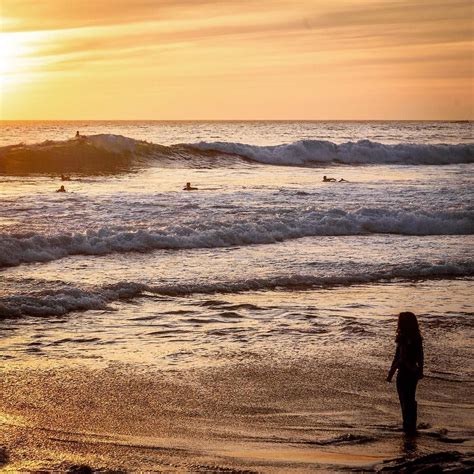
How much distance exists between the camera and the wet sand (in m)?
6.81

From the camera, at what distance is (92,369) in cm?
972

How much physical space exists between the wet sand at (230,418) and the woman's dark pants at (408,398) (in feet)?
0.49

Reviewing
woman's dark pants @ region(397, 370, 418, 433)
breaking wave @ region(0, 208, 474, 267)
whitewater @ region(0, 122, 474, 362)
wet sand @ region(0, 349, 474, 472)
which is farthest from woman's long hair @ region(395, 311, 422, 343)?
breaking wave @ region(0, 208, 474, 267)

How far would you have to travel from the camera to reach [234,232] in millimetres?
21203

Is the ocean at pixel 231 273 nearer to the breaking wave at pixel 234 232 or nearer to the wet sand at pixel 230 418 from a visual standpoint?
the breaking wave at pixel 234 232

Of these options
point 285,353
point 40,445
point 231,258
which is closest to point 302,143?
point 231,258

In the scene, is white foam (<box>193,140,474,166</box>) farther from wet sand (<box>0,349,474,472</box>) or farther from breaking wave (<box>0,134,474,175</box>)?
wet sand (<box>0,349,474,472</box>)

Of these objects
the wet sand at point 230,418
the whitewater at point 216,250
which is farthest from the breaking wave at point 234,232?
the wet sand at point 230,418

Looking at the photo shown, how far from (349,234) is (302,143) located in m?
37.0

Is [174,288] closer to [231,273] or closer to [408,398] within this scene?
[231,273]

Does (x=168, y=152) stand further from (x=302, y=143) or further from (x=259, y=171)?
(x=302, y=143)

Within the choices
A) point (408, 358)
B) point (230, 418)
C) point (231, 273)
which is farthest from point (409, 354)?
point (231, 273)

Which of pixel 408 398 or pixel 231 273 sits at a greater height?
pixel 231 273

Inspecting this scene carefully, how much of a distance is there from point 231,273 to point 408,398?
8978 mm
